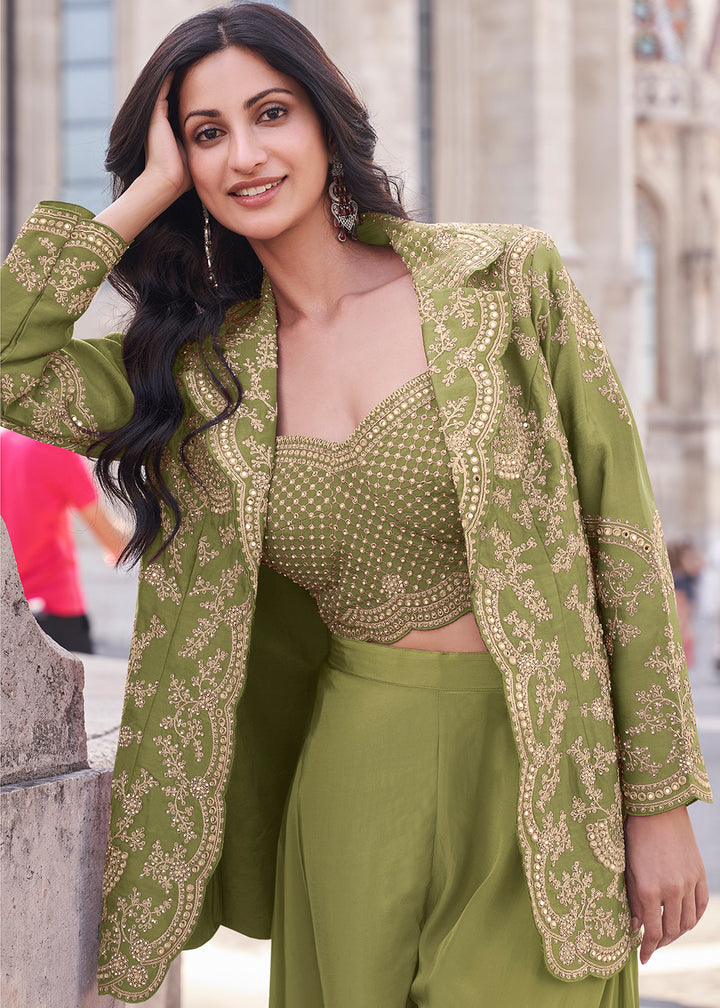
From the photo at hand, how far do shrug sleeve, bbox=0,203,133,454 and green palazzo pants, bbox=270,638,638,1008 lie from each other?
0.61 metres

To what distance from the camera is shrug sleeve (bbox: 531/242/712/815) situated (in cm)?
194

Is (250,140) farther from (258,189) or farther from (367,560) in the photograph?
(367,560)

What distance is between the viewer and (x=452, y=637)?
2020 millimetres

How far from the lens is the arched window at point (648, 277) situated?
28.4m

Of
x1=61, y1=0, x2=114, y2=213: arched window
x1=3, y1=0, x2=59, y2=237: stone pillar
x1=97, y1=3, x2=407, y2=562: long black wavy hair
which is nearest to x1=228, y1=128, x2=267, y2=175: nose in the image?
x1=97, y1=3, x2=407, y2=562: long black wavy hair

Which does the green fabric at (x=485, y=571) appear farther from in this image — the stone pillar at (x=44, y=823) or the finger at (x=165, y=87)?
the finger at (x=165, y=87)

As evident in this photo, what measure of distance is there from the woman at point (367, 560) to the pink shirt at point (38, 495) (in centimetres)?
228

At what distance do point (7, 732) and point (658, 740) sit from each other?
1.02 metres

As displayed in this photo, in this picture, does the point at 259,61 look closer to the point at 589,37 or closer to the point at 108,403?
the point at 108,403

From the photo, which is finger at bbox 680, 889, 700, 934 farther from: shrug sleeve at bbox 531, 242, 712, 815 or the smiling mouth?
the smiling mouth

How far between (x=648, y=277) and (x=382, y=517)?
92.1 feet

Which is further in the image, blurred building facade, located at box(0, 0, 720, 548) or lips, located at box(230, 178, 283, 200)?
blurred building facade, located at box(0, 0, 720, 548)

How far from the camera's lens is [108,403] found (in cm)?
212

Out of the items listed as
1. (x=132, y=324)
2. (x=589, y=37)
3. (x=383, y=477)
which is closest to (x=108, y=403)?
(x=132, y=324)
